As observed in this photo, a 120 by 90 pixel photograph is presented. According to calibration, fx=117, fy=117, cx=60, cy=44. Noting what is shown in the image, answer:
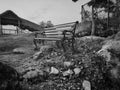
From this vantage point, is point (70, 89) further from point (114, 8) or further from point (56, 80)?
point (114, 8)

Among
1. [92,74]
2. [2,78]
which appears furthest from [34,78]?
[92,74]

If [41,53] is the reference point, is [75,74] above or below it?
below

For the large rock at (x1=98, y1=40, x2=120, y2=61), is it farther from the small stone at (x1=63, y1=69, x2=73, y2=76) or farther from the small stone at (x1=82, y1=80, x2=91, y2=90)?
the small stone at (x1=63, y1=69, x2=73, y2=76)

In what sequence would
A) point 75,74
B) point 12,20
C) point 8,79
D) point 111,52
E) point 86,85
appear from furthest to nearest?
point 12,20 → point 111,52 → point 75,74 → point 86,85 → point 8,79

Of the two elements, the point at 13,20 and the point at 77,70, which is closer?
the point at 77,70

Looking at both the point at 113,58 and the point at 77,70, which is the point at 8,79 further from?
the point at 113,58

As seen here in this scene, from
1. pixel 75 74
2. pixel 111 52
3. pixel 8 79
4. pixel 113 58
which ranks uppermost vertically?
pixel 111 52

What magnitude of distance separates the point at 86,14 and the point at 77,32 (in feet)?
5.14

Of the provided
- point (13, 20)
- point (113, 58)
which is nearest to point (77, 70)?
point (113, 58)

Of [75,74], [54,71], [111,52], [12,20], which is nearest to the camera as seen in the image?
[75,74]

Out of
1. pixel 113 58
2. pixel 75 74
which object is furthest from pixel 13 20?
pixel 113 58

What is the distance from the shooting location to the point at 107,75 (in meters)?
2.63

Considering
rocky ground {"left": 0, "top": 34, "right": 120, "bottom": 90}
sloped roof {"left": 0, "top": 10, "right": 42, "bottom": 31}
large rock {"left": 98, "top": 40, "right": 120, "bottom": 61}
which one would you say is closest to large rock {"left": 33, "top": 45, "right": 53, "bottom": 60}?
rocky ground {"left": 0, "top": 34, "right": 120, "bottom": 90}

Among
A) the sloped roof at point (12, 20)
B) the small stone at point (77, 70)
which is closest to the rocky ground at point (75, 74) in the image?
the small stone at point (77, 70)
